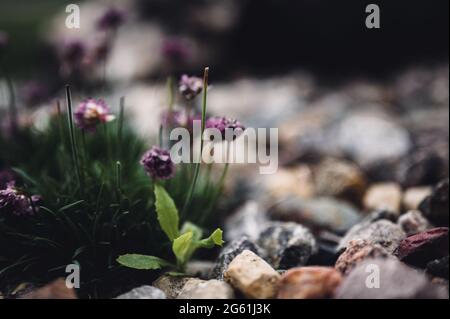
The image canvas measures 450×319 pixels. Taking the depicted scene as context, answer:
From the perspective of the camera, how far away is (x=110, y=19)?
9.99 ft

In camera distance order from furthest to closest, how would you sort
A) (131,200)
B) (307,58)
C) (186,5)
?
(186,5) < (307,58) < (131,200)

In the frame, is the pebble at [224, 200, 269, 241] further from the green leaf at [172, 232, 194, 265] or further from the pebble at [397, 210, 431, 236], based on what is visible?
the pebble at [397, 210, 431, 236]

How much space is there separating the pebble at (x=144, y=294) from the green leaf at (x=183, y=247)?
0.24 meters

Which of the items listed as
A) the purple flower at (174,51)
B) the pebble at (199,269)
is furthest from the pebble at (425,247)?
the purple flower at (174,51)

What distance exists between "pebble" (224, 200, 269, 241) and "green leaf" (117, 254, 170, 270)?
675 millimetres

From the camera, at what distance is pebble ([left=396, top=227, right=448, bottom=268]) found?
6.62 ft

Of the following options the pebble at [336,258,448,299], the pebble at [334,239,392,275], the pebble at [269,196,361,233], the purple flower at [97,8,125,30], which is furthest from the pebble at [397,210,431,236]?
the purple flower at [97,8,125,30]
